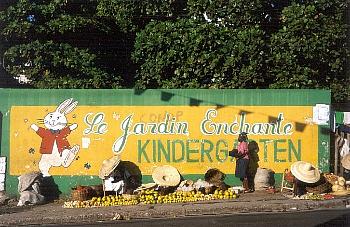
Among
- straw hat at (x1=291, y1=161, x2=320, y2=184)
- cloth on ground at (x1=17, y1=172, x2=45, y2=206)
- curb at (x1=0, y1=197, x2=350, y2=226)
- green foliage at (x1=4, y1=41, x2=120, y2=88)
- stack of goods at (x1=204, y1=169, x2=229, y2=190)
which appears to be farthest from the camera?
green foliage at (x1=4, y1=41, x2=120, y2=88)

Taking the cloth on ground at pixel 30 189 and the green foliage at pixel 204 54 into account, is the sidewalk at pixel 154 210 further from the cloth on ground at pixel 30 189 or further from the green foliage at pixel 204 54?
the green foliage at pixel 204 54

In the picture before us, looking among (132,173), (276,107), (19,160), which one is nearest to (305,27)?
(276,107)

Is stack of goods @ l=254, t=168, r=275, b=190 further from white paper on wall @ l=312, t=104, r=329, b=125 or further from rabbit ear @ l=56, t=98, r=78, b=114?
rabbit ear @ l=56, t=98, r=78, b=114

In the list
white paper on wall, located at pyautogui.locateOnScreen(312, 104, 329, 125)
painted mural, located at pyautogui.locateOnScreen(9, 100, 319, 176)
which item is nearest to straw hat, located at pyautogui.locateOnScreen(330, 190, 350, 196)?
painted mural, located at pyautogui.locateOnScreen(9, 100, 319, 176)

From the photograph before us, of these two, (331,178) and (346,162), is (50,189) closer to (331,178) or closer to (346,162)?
(331,178)

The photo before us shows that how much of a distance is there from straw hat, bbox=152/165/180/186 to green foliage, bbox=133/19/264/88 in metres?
3.03

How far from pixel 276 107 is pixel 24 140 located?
672 centimetres

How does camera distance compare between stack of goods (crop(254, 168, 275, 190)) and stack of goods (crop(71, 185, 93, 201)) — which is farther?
stack of goods (crop(254, 168, 275, 190))

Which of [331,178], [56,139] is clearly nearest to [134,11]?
[56,139]

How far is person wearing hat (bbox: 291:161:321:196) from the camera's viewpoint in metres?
12.9

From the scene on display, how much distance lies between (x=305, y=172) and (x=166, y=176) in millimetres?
3543

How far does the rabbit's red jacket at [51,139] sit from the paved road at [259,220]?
10.1 ft

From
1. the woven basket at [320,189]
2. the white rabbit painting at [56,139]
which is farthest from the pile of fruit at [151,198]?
the woven basket at [320,189]

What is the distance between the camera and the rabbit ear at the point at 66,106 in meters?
13.3
